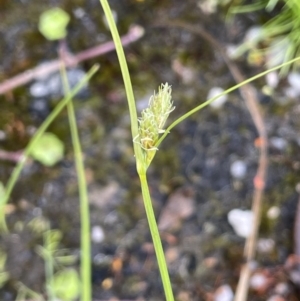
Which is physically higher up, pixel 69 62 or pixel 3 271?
pixel 69 62

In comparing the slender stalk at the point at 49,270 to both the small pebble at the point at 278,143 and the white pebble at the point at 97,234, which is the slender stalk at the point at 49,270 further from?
the small pebble at the point at 278,143

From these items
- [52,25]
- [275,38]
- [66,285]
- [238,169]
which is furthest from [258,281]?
[52,25]

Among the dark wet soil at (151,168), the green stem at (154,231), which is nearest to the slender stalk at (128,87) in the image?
the green stem at (154,231)

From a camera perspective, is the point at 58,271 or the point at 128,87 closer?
the point at 128,87

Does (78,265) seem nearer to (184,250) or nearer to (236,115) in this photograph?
(184,250)

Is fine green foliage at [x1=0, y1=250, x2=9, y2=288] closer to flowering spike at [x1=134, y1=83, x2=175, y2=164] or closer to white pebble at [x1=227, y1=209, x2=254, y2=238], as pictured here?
white pebble at [x1=227, y1=209, x2=254, y2=238]

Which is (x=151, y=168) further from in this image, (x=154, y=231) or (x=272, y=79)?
(x=154, y=231)
